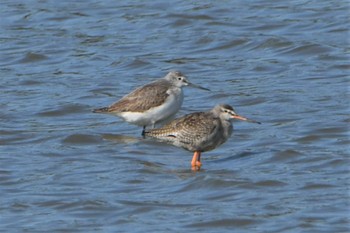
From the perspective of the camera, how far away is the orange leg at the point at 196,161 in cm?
1252

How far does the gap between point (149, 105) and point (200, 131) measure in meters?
1.62

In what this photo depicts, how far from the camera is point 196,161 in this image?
12.7m

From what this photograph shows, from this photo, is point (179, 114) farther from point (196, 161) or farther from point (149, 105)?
point (196, 161)

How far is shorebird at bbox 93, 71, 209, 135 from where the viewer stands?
14.1m

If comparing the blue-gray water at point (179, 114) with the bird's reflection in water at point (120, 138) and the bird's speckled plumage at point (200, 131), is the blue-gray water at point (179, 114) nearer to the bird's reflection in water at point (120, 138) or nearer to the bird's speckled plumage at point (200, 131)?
the bird's reflection in water at point (120, 138)

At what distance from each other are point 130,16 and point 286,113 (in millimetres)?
5920

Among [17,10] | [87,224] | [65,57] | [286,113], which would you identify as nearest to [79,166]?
[87,224]

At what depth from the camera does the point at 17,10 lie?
67.4 ft

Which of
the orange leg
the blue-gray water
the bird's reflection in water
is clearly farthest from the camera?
the bird's reflection in water

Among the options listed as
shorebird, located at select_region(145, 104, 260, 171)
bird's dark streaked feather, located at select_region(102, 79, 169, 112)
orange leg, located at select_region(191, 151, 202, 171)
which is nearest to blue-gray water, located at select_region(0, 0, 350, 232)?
orange leg, located at select_region(191, 151, 202, 171)

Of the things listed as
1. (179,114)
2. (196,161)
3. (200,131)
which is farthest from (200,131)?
(179,114)

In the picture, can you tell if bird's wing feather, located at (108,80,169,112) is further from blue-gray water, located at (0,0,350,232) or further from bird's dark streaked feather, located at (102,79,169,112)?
blue-gray water, located at (0,0,350,232)

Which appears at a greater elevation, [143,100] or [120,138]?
[143,100]

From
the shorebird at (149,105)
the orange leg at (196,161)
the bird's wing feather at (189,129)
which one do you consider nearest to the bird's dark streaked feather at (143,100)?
the shorebird at (149,105)
